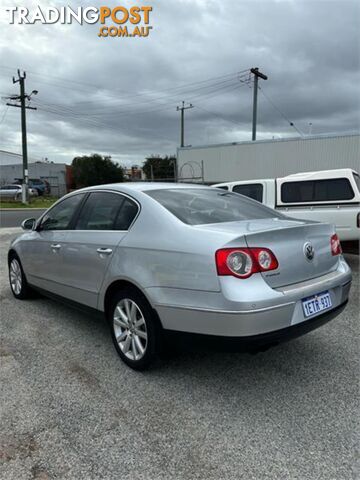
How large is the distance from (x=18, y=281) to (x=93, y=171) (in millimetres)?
50654

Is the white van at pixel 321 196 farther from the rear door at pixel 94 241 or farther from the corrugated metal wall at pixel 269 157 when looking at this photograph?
the corrugated metal wall at pixel 269 157

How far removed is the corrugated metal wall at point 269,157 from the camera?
2272cm

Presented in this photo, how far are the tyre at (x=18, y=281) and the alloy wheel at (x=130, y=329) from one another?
2.31 meters

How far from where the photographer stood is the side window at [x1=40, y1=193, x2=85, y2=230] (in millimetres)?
4188

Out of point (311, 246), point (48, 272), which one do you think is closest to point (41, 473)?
point (311, 246)

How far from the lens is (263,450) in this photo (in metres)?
2.23

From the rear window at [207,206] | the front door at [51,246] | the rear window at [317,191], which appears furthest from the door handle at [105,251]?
the rear window at [317,191]

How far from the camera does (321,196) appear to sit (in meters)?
7.78

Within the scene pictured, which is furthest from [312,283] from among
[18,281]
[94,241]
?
[18,281]

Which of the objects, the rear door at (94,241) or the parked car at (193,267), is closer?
the parked car at (193,267)

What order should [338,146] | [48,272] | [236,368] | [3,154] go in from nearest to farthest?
1. [236,368]
2. [48,272]
3. [338,146]
4. [3,154]

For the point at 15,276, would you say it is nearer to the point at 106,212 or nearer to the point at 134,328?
the point at 106,212

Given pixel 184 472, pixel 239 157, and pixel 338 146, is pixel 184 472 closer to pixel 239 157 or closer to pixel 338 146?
pixel 338 146

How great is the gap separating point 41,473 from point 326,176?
7.18m
